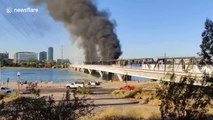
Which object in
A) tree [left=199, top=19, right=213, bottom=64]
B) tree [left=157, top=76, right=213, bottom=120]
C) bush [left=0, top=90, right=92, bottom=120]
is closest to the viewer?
bush [left=0, top=90, right=92, bottom=120]

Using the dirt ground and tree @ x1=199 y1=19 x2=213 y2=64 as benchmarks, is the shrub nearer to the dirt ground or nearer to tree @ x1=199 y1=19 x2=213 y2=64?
the dirt ground

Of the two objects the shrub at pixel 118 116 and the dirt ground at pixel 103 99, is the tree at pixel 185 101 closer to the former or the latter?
the dirt ground at pixel 103 99

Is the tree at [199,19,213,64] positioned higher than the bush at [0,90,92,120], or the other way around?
the tree at [199,19,213,64]

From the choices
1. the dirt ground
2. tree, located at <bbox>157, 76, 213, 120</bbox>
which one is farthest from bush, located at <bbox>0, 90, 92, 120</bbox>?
tree, located at <bbox>157, 76, 213, 120</bbox>

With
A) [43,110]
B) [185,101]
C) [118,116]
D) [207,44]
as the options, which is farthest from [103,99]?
[43,110]

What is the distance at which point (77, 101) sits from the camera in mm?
12148

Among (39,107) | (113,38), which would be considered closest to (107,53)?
(113,38)

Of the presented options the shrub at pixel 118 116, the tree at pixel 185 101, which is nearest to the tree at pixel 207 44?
the tree at pixel 185 101

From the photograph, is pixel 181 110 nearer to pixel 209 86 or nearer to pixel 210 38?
pixel 209 86

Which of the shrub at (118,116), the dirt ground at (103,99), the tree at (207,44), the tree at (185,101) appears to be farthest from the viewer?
the dirt ground at (103,99)

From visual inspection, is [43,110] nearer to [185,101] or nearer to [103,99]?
[185,101]

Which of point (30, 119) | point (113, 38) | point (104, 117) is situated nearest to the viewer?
point (30, 119)

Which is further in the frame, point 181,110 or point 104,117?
point 104,117

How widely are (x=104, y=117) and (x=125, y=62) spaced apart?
8719cm
